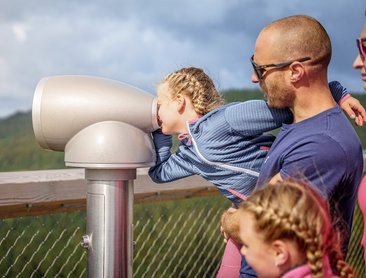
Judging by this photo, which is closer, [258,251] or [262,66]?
[258,251]

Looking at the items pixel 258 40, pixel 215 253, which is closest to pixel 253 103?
pixel 258 40

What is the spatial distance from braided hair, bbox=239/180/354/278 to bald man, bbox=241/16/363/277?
1.03ft

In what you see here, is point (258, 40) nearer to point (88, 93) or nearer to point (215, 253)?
point (88, 93)

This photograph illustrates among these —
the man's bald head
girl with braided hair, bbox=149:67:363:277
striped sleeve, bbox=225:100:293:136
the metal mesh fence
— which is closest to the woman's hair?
girl with braided hair, bbox=149:67:363:277

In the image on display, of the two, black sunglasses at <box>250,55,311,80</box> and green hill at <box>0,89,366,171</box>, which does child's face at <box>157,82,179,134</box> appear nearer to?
black sunglasses at <box>250,55,311,80</box>

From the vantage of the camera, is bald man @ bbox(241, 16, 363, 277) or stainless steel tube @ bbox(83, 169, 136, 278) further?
stainless steel tube @ bbox(83, 169, 136, 278)

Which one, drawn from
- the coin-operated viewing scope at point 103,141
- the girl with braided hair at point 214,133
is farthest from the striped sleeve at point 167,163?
the coin-operated viewing scope at point 103,141

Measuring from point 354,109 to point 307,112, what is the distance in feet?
0.78

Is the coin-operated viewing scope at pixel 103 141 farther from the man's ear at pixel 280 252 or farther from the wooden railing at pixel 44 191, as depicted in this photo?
the man's ear at pixel 280 252

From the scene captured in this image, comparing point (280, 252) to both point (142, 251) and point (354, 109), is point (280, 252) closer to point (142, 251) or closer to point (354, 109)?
point (354, 109)

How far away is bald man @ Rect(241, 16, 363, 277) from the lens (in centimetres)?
186

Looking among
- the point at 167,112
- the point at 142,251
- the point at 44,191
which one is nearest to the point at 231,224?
the point at 167,112

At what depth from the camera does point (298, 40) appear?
77.4 inches

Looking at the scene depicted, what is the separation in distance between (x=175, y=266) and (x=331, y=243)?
2356 mm
